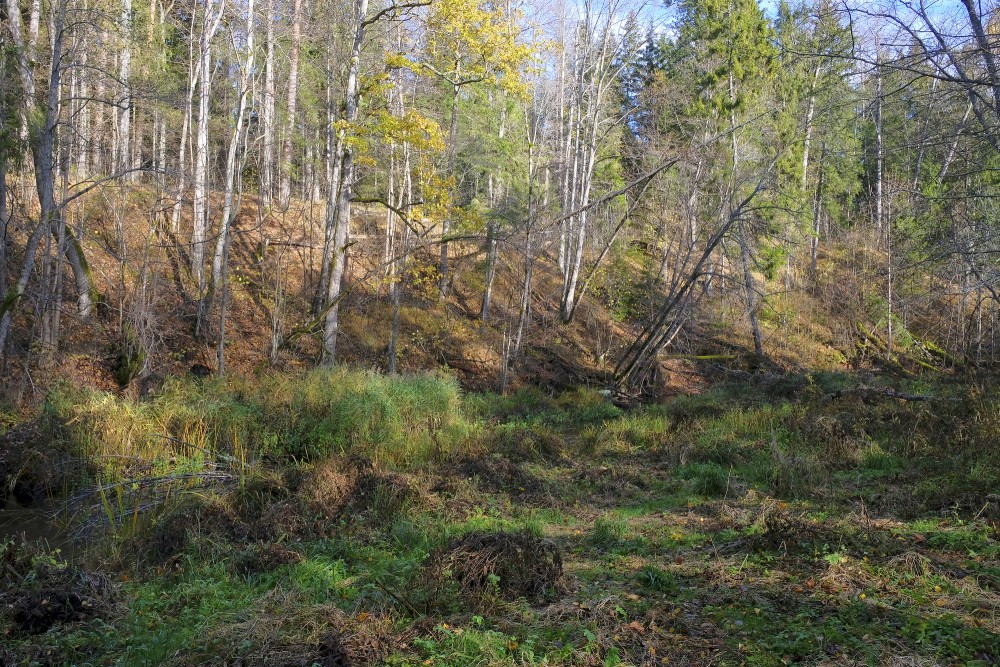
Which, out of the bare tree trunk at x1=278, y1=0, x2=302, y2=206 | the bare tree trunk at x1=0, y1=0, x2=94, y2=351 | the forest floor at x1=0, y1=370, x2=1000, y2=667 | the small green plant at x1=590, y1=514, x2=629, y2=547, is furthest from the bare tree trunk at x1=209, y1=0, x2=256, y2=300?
the small green plant at x1=590, y1=514, x2=629, y2=547

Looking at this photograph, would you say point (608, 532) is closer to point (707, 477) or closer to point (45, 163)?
point (707, 477)

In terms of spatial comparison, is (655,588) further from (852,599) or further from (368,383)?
(368,383)

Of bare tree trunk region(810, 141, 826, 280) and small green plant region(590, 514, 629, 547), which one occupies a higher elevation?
bare tree trunk region(810, 141, 826, 280)

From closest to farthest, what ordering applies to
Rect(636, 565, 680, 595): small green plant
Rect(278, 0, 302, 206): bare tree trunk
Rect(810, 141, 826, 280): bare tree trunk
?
A: Rect(636, 565, 680, 595): small green plant, Rect(278, 0, 302, 206): bare tree trunk, Rect(810, 141, 826, 280): bare tree trunk

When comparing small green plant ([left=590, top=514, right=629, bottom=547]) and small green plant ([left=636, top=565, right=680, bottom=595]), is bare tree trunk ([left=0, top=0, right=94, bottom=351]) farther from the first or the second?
small green plant ([left=636, top=565, right=680, bottom=595])

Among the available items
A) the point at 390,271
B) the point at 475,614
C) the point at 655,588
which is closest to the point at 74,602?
the point at 475,614

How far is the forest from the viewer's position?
505cm

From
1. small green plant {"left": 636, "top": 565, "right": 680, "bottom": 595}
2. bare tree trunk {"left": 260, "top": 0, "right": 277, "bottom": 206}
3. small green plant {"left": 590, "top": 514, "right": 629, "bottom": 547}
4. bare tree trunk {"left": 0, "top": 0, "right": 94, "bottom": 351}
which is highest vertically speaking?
bare tree trunk {"left": 260, "top": 0, "right": 277, "bottom": 206}

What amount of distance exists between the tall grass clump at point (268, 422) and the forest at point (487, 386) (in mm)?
73

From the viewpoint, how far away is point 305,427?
36.8 ft

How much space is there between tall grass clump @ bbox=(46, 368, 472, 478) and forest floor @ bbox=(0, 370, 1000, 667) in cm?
5

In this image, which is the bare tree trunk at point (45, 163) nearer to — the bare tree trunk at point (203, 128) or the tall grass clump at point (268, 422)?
the tall grass clump at point (268, 422)

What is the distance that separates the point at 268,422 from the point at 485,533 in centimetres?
636

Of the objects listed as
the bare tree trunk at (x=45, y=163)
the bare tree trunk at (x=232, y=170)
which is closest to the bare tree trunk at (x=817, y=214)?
the bare tree trunk at (x=232, y=170)
